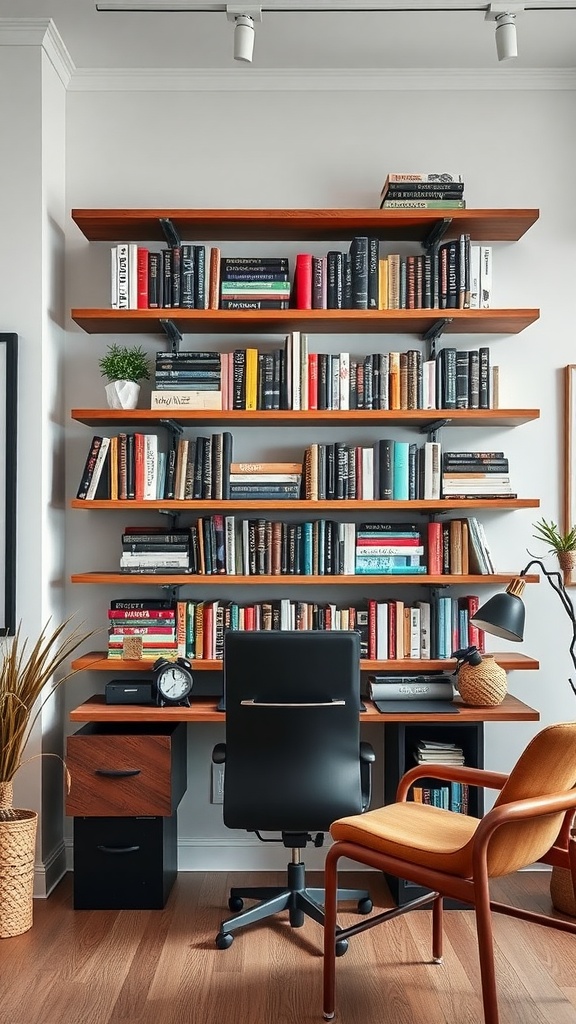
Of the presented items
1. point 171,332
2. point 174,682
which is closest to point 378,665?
point 174,682

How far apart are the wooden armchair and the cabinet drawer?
2.69 feet

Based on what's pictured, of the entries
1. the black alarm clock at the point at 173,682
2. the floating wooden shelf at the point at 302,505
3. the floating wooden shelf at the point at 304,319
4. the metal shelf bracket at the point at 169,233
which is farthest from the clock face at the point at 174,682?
the metal shelf bracket at the point at 169,233

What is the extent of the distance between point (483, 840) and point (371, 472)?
1.55 meters

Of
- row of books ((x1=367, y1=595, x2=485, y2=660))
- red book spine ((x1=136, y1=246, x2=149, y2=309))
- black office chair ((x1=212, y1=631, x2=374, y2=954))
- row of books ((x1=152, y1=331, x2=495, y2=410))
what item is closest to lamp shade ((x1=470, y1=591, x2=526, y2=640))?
black office chair ((x1=212, y1=631, x2=374, y2=954))

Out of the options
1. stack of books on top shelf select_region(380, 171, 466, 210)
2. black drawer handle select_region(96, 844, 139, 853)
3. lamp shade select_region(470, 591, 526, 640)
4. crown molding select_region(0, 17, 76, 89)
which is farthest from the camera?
stack of books on top shelf select_region(380, 171, 466, 210)

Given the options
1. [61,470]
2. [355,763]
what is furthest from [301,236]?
[355,763]

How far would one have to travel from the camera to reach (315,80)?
11.7 feet

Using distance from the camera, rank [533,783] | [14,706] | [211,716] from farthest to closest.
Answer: [211,716] < [14,706] < [533,783]

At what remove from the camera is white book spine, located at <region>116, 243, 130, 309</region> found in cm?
331

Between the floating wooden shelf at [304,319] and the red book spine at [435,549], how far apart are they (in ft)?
2.51

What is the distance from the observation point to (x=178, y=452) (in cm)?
335

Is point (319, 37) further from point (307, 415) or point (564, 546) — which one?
point (564, 546)

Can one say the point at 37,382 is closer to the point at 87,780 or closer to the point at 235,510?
the point at 235,510

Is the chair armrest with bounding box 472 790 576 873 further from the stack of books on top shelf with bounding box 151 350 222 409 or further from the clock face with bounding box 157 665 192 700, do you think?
the stack of books on top shelf with bounding box 151 350 222 409
